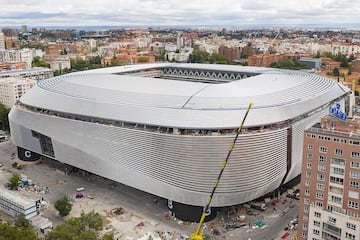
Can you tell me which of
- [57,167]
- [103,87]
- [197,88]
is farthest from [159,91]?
[57,167]

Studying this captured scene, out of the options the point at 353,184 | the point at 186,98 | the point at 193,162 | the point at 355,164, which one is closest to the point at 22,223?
the point at 193,162

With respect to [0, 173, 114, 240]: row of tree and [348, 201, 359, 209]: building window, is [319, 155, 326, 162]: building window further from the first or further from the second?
[0, 173, 114, 240]: row of tree

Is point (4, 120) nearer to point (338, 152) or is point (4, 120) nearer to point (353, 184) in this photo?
point (338, 152)

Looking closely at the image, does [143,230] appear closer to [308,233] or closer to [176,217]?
[176,217]

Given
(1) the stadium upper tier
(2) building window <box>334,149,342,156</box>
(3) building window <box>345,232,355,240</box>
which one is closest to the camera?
(3) building window <box>345,232,355,240</box>

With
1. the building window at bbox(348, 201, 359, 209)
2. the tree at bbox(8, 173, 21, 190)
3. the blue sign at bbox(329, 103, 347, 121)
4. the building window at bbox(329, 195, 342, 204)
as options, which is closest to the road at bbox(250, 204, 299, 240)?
the building window at bbox(329, 195, 342, 204)
